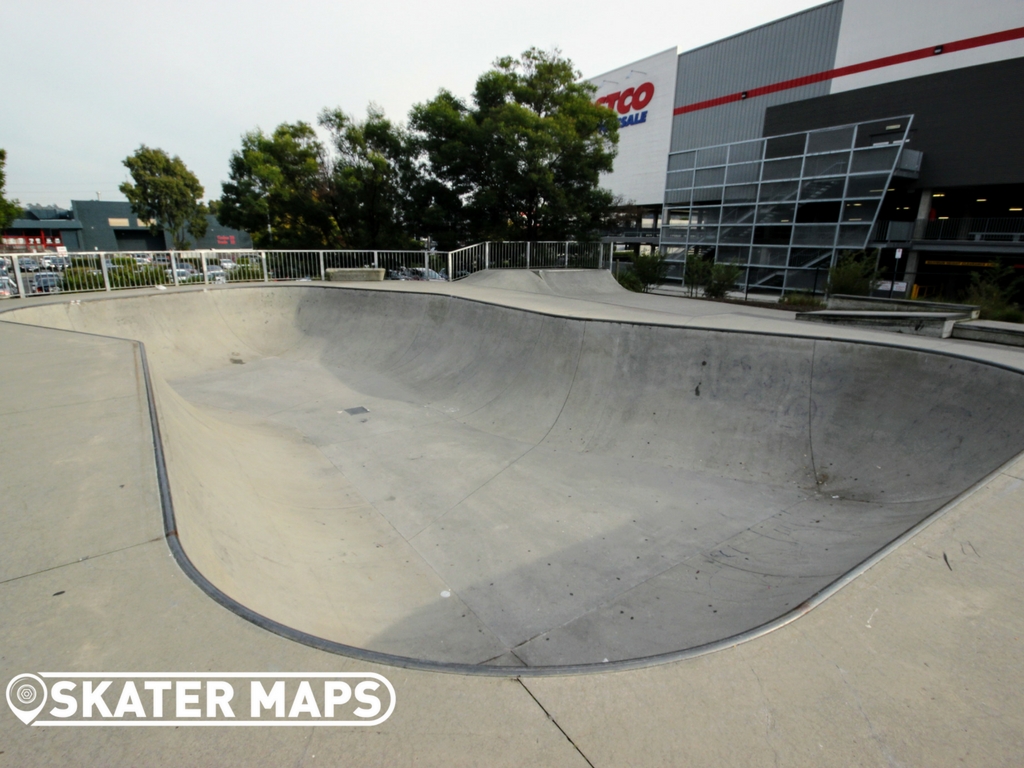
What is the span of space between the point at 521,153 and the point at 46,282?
1711 centimetres

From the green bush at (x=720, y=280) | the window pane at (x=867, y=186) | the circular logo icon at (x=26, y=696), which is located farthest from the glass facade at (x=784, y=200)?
the circular logo icon at (x=26, y=696)

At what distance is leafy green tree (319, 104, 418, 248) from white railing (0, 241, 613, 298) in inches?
124

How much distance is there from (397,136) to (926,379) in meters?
26.2

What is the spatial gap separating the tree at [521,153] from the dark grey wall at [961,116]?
16.5 meters

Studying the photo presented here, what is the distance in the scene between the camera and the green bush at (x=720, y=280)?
1809 centimetres

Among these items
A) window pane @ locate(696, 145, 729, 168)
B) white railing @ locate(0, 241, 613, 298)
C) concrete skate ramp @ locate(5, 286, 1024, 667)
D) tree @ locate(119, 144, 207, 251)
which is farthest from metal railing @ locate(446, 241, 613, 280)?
tree @ locate(119, 144, 207, 251)

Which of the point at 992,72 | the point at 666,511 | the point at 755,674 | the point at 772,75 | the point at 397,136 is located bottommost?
the point at 666,511

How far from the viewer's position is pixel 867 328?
969 cm

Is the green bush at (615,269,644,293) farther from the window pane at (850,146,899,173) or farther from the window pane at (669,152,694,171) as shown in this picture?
the window pane at (669,152,694,171)

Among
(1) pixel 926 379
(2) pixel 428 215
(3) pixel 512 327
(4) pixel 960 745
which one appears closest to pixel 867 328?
(1) pixel 926 379

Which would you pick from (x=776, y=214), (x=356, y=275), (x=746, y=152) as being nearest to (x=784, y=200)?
(x=776, y=214)

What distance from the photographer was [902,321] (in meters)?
9.28

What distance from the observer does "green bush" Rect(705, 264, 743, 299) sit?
712 inches

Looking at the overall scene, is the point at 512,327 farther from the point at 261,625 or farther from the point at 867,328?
the point at 261,625
